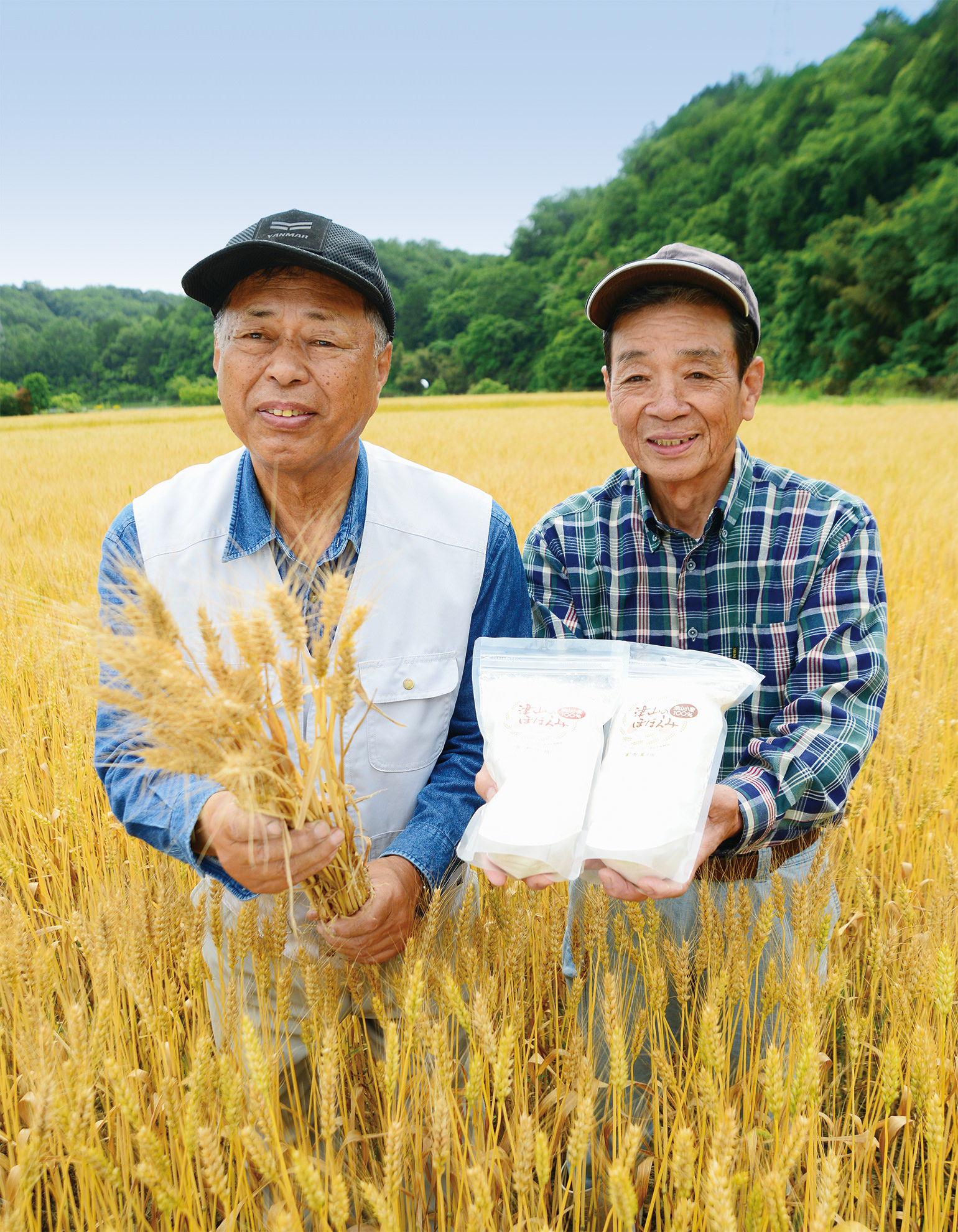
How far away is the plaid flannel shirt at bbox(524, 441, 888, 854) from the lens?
4.66 ft

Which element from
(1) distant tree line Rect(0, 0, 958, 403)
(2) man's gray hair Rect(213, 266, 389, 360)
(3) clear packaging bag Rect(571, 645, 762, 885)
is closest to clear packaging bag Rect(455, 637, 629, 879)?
(3) clear packaging bag Rect(571, 645, 762, 885)

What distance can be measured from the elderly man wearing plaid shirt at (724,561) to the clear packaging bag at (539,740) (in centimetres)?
34

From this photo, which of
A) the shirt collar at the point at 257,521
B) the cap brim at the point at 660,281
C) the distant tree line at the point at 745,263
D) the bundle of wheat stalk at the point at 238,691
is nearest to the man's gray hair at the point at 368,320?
the shirt collar at the point at 257,521

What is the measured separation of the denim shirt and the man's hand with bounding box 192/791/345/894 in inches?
3.3

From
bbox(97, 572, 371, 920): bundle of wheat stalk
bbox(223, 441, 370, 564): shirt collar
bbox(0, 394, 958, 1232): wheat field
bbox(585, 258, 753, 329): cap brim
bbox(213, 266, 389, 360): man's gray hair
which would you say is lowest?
bbox(0, 394, 958, 1232): wheat field

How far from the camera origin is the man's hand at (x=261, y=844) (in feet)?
3.14

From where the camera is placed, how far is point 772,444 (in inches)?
413

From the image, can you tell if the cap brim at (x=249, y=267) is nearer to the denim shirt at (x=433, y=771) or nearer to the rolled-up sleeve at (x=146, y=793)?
the denim shirt at (x=433, y=771)

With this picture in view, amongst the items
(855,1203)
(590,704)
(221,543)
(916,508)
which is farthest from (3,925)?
(916,508)

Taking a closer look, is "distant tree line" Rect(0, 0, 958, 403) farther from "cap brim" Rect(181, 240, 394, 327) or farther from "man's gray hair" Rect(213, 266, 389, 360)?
"cap brim" Rect(181, 240, 394, 327)

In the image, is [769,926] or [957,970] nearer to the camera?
[769,926]

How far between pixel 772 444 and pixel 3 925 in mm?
10848

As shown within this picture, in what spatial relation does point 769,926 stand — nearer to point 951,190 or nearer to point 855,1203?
point 855,1203

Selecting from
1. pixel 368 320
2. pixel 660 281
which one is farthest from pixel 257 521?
pixel 660 281
